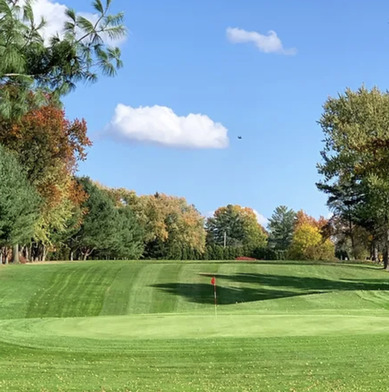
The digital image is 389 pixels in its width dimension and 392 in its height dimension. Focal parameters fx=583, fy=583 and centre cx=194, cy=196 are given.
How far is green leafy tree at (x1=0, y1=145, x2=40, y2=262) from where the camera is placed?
119ft

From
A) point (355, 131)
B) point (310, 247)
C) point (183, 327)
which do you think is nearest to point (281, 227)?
point (310, 247)

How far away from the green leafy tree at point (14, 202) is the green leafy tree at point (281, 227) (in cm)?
8904

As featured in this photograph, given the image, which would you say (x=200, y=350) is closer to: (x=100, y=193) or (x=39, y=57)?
(x=39, y=57)

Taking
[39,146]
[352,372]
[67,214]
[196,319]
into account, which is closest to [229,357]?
[352,372]

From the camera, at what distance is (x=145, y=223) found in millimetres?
90875

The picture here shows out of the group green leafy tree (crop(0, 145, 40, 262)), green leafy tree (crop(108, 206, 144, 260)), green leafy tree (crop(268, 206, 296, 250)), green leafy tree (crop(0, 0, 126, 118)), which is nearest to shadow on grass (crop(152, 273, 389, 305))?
green leafy tree (crop(0, 145, 40, 262))

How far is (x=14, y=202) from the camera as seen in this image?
120 ft

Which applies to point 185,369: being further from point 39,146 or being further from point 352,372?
point 39,146

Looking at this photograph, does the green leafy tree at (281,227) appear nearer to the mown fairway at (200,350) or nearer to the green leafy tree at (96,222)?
the green leafy tree at (96,222)

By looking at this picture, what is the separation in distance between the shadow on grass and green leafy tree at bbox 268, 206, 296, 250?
85149 mm

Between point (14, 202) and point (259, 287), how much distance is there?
1618 centimetres

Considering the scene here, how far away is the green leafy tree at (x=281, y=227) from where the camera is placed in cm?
12525

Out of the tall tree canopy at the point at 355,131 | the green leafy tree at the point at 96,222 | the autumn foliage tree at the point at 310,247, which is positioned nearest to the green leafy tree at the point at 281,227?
the autumn foliage tree at the point at 310,247

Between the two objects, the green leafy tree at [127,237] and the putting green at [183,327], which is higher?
the green leafy tree at [127,237]
